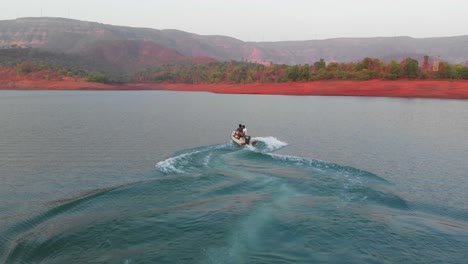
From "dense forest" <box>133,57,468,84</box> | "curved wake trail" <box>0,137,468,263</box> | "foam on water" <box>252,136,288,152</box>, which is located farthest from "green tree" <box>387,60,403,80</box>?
"curved wake trail" <box>0,137,468,263</box>

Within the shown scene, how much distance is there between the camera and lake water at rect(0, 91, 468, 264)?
15094mm

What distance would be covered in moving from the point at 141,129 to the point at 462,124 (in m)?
44.3

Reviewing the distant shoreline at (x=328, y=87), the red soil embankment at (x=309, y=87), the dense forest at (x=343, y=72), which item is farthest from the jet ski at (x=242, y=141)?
the dense forest at (x=343, y=72)

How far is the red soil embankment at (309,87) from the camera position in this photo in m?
107

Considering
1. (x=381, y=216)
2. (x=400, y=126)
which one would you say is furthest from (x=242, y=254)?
(x=400, y=126)

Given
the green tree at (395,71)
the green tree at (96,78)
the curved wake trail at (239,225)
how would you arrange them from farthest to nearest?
1. the green tree at (96,78)
2. the green tree at (395,71)
3. the curved wake trail at (239,225)

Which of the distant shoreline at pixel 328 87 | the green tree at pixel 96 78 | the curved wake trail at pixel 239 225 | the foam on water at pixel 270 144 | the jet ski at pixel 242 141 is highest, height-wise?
the green tree at pixel 96 78

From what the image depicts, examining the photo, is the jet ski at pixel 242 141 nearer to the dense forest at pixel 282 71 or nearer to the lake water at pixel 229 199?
the lake water at pixel 229 199

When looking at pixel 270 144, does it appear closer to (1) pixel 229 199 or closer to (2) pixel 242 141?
(2) pixel 242 141

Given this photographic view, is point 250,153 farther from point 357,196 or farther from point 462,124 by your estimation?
point 462,124

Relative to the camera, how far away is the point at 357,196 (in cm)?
2156

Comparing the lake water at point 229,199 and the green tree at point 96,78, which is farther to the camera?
the green tree at point 96,78

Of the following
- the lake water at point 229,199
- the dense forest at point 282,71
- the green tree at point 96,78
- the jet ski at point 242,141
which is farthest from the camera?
the green tree at point 96,78

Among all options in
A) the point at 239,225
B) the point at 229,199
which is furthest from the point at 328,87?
the point at 239,225
